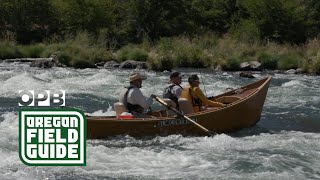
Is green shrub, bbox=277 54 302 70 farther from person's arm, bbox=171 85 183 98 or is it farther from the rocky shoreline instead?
person's arm, bbox=171 85 183 98

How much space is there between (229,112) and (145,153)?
8.76ft

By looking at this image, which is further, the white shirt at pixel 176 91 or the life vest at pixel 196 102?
the life vest at pixel 196 102

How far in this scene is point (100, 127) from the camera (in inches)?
394

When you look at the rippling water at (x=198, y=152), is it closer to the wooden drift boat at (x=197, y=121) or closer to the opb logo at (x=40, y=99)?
the wooden drift boat at (x=197, y=121)

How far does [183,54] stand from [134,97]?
1525cm

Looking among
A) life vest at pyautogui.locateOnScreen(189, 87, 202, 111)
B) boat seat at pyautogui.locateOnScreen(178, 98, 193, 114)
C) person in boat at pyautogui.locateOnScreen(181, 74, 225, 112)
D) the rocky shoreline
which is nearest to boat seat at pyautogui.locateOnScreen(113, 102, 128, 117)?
boat seat at pyautogui.locateOnScreen(178, 98, 193, 114)

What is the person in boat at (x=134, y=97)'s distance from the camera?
1014 cm

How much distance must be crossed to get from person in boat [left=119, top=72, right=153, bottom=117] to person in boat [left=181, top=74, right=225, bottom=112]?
1000mm

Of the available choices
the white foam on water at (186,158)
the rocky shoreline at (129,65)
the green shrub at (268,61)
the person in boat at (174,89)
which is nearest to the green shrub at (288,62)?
the green shrub at (268,61)

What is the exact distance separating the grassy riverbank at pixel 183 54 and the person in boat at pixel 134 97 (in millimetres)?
13427

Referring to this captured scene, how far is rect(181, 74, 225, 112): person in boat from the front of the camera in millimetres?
11008

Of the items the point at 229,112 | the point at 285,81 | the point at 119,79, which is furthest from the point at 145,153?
the point at 285,81

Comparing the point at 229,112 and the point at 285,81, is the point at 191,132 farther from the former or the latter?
the point at 285,81

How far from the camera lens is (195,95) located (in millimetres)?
11109
